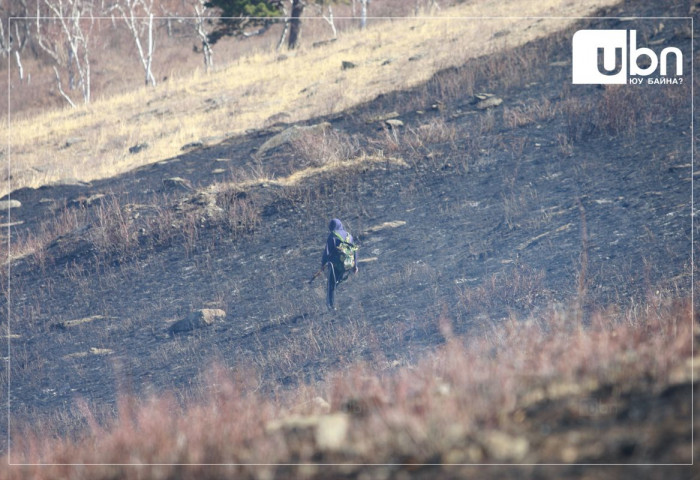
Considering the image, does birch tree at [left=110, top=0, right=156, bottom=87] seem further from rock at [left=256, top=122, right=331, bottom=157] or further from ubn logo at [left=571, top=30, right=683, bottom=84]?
ubn logo at [left=571, top=30, right=683, bottom=84]

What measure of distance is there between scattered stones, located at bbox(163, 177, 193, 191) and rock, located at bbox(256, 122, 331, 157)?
77.6 inches

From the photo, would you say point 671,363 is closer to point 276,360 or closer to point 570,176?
point 276,360

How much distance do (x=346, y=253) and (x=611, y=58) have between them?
10.8 m

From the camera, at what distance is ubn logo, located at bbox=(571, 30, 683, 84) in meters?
16.6

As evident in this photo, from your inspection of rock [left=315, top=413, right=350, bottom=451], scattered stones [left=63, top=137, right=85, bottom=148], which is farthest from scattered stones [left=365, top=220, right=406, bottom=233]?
scattered stones [left=63, top=137, right=85, bottom=148]

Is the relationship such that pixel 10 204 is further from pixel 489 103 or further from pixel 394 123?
pixel 489 103

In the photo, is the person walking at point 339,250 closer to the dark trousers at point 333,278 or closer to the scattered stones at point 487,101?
the dark trousers at point 333,278

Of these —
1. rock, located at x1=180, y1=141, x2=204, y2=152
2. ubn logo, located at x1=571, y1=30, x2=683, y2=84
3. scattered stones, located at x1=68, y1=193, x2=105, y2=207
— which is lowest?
scattered stones, located at x1=68, y1=193, x2=105, y2=207

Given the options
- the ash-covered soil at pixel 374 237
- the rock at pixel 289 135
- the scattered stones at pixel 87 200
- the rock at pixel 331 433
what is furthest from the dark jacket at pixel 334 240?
the scattered stones at pixel 87 200

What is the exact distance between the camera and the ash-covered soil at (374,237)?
33.3 ft

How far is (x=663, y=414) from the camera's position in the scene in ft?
11.5

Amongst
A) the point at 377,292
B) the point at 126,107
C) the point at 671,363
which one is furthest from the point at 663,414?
the point at 126,107

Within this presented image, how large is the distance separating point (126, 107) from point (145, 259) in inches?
585

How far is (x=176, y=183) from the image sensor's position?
17.7 metres
